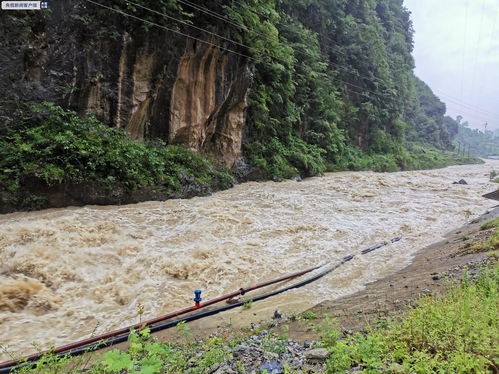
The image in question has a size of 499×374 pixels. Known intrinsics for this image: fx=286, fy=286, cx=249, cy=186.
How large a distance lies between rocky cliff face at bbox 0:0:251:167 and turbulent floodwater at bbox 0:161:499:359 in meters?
4.45

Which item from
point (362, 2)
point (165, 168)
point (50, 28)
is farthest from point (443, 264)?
point (362, 2)

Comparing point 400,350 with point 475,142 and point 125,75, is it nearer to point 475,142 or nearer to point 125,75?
point 125,75

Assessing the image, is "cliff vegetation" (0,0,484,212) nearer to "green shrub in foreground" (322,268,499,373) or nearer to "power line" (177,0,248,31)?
"power line" (177,0,248,31)

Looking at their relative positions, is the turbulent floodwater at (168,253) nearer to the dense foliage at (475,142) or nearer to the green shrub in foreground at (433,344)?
the green shrub in foreground at (433,344)

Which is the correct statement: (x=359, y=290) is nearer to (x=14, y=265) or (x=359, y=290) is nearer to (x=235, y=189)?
(x=14, y=265)

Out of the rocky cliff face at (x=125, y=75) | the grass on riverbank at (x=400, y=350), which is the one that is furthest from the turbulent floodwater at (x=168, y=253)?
the rocky cliff face at (x=125, y=75)

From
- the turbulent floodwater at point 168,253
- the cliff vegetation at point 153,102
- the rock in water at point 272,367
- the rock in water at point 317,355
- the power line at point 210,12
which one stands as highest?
the power line at point 210,12

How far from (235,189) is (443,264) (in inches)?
432

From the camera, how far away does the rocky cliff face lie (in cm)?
966

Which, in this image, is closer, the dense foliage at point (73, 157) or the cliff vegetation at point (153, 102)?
the dense foliage at point (73, 157)

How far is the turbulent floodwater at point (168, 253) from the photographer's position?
15.0 ft

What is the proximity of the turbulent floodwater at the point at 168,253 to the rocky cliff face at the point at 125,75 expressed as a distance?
4.45 m

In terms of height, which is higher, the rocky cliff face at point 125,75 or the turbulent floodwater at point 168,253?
the rocky cliff face at point 125,75

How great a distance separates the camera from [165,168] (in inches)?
493
